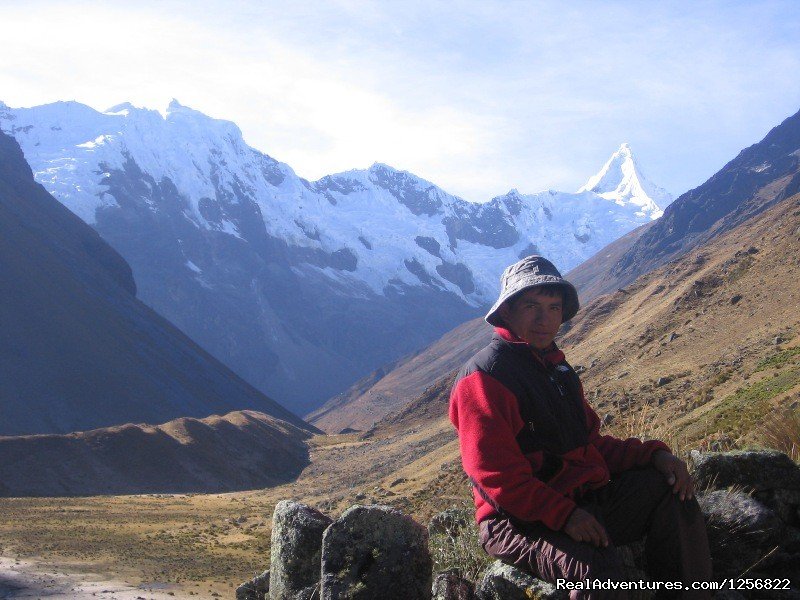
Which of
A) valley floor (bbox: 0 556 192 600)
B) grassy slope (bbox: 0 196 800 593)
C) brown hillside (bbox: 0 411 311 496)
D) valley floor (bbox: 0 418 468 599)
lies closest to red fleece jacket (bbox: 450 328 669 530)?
grassy slope (bbox: 0 196 800 593)

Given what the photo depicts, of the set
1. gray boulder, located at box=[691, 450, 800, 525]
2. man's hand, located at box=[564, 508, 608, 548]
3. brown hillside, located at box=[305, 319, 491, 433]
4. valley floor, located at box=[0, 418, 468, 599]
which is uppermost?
man's hand, located at box=[564, 508, 608, 548]

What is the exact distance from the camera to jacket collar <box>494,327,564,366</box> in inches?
176

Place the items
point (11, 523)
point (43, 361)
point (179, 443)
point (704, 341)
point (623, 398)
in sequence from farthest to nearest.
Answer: point (43, 361) → point (179, 443) → point (11, 523) → point (704, 341) → point (623, 398)

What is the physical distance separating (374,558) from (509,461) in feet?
3.12

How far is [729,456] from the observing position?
5.29m

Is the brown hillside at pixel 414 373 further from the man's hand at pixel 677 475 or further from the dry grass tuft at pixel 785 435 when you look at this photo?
the man's hand at pixel 677 475

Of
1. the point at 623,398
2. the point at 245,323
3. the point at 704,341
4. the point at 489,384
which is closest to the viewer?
the point at 489,384

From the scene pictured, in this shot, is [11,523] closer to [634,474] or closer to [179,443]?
[179,443]

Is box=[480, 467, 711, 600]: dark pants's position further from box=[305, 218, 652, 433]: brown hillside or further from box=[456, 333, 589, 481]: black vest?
box=[305, 218, 652, 433]: brown hillside

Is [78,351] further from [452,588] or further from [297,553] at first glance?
[452,588]

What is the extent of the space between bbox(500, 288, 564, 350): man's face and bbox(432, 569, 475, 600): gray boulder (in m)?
1.41

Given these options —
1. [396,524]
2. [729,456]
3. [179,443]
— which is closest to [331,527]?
[396,524]

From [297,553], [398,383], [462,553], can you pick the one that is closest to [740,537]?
[462,553]

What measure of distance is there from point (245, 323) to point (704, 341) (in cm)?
16508
